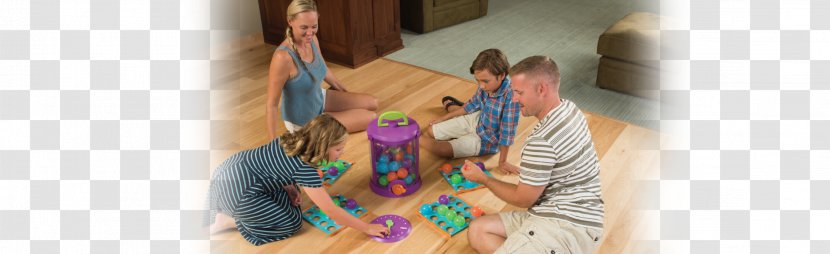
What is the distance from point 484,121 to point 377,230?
77 cm

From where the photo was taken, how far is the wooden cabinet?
359 centimetres

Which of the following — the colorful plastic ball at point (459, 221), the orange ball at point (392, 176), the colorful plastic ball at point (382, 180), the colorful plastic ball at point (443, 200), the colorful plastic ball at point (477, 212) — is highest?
the orange ball at point (392, 176)

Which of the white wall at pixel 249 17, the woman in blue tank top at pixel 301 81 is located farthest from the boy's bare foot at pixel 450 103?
the white wall at pixel 249 17

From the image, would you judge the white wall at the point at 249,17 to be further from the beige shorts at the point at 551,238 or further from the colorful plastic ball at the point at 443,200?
the beige shorts at the point at 551,238

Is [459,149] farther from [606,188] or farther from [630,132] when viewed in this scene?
[630,132]

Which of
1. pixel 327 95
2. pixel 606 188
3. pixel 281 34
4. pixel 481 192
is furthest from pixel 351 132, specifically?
pixel 281 34

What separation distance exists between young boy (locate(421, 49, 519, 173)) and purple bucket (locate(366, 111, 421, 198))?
0.30 meters

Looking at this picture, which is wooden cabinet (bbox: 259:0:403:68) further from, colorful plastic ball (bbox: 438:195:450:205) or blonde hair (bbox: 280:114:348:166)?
blonde hair (bbox: 280:114:348:166)

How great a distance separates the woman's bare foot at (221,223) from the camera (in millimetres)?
2066

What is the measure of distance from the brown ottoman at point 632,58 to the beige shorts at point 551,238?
5.55 ft

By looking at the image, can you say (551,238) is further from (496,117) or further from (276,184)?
(276,184)

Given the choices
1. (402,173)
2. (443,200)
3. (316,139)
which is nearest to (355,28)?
(402,173)

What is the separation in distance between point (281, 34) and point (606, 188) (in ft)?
8.69

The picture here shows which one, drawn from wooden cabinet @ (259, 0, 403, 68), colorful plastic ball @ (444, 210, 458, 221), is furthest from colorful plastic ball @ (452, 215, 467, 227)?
wooden cabinet @ (259, 0, 403, 68)
